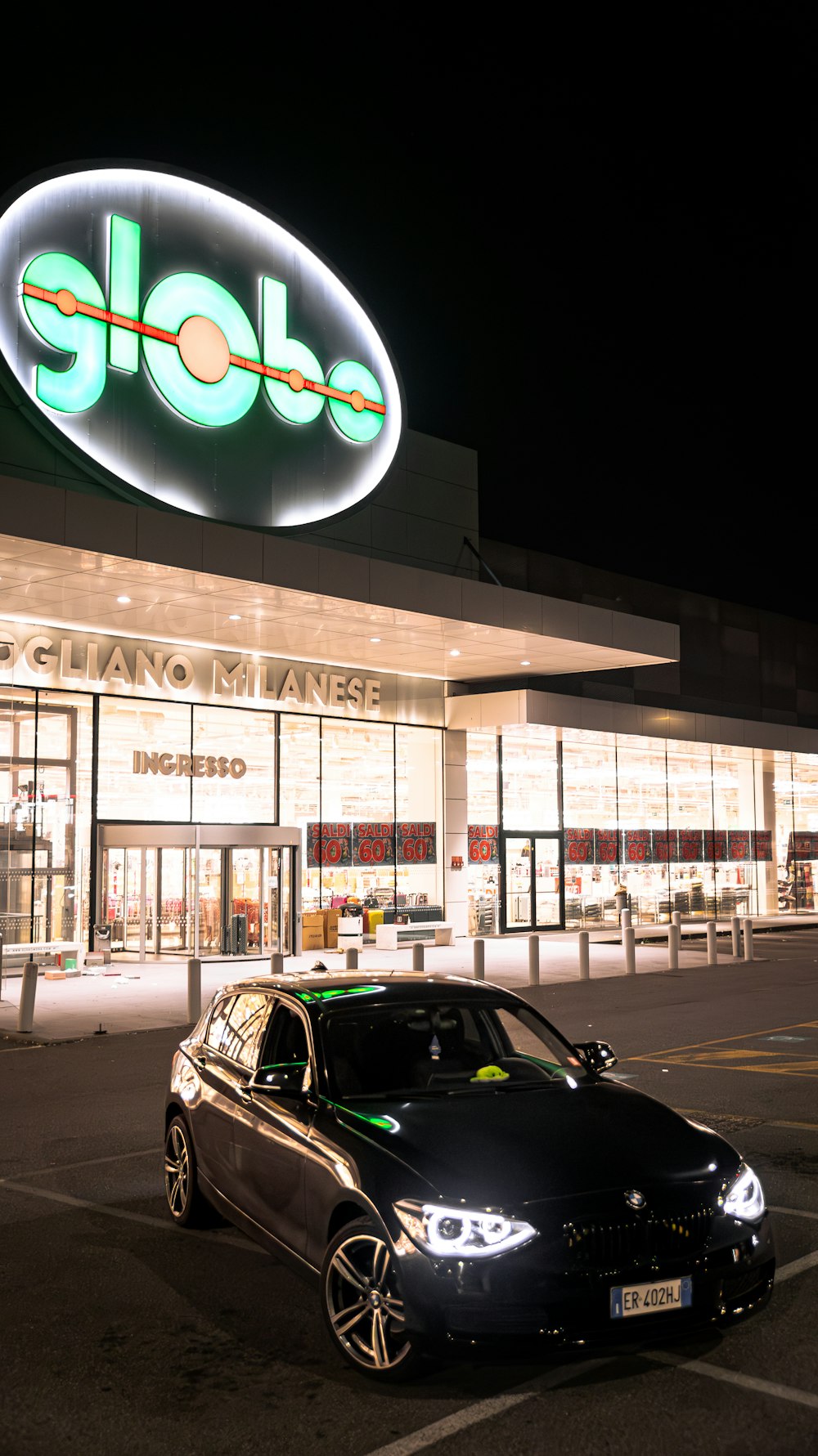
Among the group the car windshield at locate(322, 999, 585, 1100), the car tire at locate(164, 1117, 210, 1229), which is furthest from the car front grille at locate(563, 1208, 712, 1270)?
the car tire at locate(164, 1117, 210, 1229)

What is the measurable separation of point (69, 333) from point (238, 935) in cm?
1164

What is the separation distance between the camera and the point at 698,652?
41250 millimetres

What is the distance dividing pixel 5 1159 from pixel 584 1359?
5.54m

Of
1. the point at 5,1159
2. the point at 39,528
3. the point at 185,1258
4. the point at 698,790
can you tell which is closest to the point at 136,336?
the point at 39,528

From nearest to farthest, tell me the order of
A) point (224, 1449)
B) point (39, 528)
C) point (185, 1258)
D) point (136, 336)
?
point (224, 1449)
point (185, 1258)
point (39, 528)
point (136, 336)

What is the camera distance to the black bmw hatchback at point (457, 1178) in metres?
4.64

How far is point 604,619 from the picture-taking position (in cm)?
2523

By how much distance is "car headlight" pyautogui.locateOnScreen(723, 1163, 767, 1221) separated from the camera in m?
5.13

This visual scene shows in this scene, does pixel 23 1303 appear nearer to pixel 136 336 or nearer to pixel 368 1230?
pixel 368 1230

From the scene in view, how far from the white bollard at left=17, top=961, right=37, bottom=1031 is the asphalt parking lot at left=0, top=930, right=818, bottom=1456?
6.65 m

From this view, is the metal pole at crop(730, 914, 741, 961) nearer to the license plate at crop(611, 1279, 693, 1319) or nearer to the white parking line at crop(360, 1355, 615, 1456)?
the white parking line at crop(360, 1355, 615, 1456)

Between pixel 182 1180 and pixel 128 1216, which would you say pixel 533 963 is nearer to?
pixel 128 1216

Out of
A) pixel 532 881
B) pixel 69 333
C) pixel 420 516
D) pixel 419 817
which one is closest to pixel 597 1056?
pixel 69 333

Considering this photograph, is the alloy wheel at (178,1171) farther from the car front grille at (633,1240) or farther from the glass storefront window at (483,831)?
the glass storefront window at (483,831)
